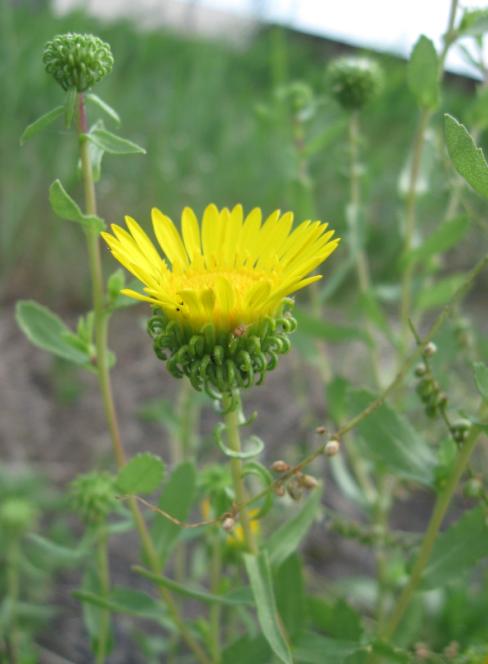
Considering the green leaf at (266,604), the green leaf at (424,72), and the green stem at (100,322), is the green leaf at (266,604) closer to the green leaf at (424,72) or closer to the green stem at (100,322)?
the green stem at (100,322)

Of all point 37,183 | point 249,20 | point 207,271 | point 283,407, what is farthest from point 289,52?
point 207,271

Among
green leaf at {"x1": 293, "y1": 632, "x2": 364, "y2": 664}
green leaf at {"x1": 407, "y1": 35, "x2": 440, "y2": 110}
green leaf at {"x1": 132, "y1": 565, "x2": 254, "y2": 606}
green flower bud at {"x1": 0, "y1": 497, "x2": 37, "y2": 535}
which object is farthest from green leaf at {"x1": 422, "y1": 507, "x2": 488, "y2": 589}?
green flower bud at {"x1": 0, "y1": 497, "x2": 37, "y2": 535}

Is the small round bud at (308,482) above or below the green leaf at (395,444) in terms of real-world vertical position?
below

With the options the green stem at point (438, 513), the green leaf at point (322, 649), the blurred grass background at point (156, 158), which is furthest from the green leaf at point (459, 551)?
the blurred grass background at point (156, 158)

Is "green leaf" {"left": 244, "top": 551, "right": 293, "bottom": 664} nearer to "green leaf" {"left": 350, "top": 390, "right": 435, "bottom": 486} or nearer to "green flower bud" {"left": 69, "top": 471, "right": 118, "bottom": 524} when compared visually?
"green leaf" {"left": 350, "top": 390, "right": 435, "bottom": 486}

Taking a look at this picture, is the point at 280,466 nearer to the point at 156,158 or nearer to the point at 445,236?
the point at 445,236

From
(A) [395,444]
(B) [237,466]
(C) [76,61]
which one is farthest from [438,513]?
(C) [76,61]
